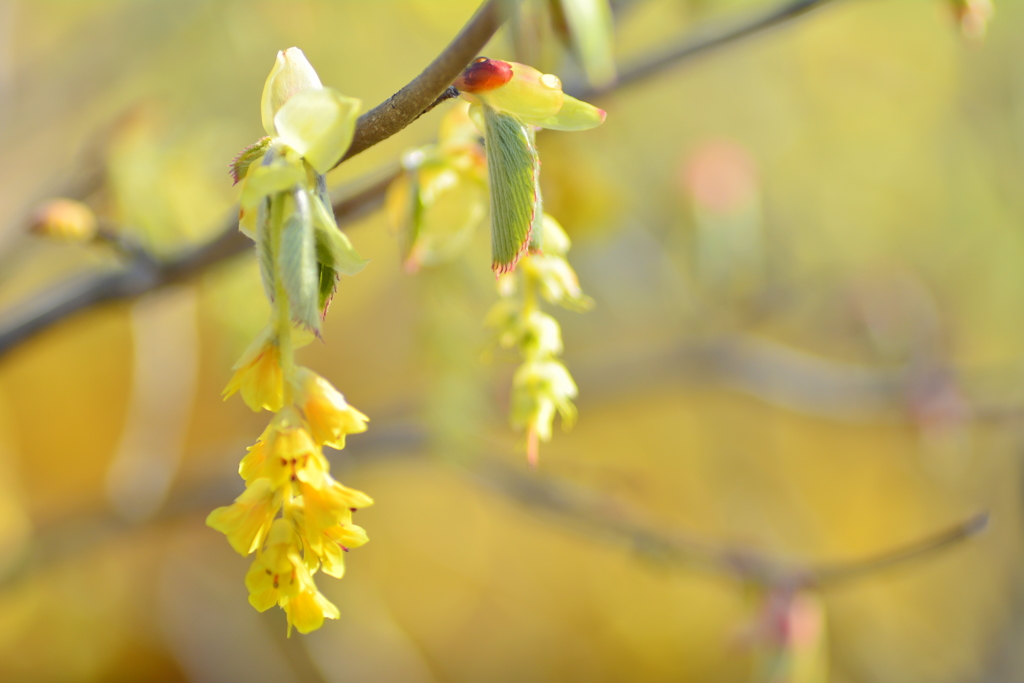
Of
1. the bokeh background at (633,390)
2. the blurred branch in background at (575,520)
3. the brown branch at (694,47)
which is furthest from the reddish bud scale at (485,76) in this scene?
the bokeh background at (633,390)

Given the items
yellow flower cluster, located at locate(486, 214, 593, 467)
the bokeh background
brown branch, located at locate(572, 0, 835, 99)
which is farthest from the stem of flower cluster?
the bokeh background

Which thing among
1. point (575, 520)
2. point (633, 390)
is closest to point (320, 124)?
point (575, 520)

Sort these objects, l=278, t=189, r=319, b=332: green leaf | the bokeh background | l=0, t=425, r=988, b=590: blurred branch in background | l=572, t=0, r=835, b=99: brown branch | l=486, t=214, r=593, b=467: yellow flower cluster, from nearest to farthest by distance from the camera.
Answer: l=278, t=189, r=319, b=332: green leaf
l=486, t=214, r=593, b=467: yellow flower cluster
l=572, t=0, r=835, b=99: brown branch
l=0, t=425, r=988, b=590: blurred branch in background
the bokeh background

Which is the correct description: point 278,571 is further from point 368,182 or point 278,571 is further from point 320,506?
point 368,182

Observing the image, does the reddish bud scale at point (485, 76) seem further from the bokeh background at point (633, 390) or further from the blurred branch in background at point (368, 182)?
the bokeh background at point (633, 390)

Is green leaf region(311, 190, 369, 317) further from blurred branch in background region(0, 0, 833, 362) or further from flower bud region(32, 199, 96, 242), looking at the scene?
flower bud region(32, 199, 96, 242)

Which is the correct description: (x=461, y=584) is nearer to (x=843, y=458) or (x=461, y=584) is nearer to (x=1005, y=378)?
(x=843, y=458)
